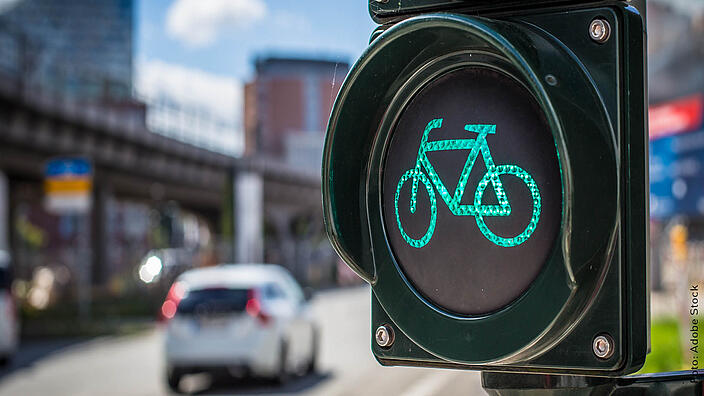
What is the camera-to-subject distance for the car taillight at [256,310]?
14.4 meters

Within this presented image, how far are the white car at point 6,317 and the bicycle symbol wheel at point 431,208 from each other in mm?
17852

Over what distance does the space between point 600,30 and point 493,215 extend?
0.67 feet

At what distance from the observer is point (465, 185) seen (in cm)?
105

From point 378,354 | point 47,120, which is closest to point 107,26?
point 47,120

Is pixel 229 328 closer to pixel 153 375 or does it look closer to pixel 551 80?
pixel 153 375

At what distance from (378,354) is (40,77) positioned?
32.7m

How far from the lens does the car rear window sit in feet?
47.1

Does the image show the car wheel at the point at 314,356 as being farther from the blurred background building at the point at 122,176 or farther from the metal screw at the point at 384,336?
the metal screw at the point at 384,336

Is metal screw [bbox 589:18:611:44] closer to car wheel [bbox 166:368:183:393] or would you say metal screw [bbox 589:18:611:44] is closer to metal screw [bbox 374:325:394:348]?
metal screw [bbox 374:325:394:348]

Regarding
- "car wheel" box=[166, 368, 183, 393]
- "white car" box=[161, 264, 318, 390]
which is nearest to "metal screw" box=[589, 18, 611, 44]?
"white car" box=[161, 264, 318, 390]

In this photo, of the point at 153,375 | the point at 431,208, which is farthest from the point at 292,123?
the point at 431,208

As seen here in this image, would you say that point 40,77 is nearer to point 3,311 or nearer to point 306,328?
point 3,311

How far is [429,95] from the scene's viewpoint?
1108mm

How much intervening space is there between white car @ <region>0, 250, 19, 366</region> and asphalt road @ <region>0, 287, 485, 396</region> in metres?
0.31
